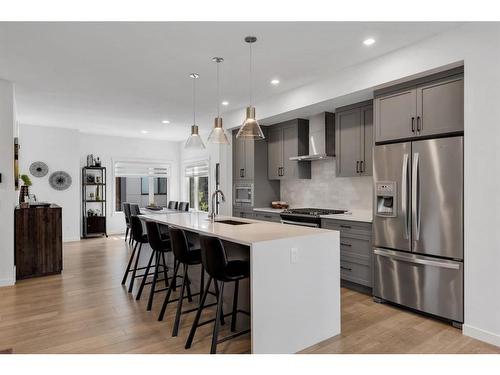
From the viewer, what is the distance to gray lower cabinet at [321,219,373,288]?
385cm

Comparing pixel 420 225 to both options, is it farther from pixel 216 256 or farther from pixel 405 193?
pixel 216 256

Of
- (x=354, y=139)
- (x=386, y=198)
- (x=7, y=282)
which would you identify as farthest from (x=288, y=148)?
(x=7, y=282)

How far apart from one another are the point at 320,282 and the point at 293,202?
10.5 ft

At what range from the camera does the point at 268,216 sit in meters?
5.36

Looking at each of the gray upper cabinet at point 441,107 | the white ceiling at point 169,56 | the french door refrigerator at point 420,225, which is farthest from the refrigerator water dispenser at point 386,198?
the white ceiling at point 169,56

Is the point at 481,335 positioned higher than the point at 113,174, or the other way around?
the point at 113,174

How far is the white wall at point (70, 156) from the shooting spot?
7.21 meters

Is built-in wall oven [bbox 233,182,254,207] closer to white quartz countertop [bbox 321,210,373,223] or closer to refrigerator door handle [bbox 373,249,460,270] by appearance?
white quartz countertop [bbox 321,210,373,223]

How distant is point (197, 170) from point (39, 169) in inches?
143

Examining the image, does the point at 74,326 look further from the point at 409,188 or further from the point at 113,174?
the point at 113,174

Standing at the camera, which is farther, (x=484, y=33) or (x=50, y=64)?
(x=50, y=64)

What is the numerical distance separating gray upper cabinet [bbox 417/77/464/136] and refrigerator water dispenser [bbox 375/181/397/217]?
60cm
